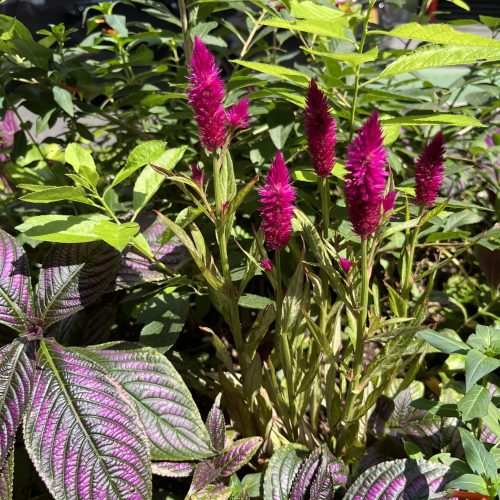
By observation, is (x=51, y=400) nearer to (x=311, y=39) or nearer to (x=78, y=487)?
(x=78, y=487)

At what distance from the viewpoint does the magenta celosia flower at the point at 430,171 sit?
0.88 m

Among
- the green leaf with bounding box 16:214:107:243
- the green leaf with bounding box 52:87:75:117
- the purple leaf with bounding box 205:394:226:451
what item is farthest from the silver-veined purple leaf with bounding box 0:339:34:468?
the green leaf with bounding box 52:87:75:117

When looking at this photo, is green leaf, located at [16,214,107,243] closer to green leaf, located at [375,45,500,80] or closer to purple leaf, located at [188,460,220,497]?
purple leaf, located at [188,460,220,497]

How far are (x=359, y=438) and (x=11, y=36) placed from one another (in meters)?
1.24

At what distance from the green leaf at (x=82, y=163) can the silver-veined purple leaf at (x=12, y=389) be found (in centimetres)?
33

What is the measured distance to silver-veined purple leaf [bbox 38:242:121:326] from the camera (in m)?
1.06

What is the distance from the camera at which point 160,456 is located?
939mm

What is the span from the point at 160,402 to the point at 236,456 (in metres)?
0.18

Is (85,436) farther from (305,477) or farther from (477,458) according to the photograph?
(477,458)

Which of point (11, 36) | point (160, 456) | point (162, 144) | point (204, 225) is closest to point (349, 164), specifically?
point (162, 144)

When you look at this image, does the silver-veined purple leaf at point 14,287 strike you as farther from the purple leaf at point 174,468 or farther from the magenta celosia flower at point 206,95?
the magenta celosia flower at point 206,95

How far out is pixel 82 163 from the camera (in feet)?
3.42

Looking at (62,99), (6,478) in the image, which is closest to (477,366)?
(6,478)

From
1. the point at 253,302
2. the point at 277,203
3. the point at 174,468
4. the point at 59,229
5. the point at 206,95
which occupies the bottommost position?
the point at 174,468
